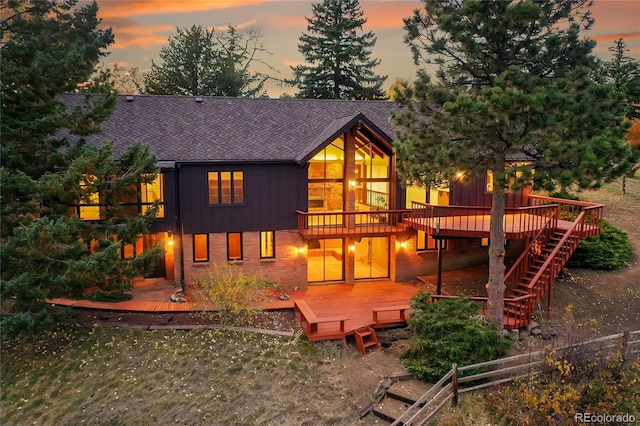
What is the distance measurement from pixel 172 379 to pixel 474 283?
1251cm

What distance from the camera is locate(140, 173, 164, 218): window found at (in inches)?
692

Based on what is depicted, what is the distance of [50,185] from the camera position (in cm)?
1214

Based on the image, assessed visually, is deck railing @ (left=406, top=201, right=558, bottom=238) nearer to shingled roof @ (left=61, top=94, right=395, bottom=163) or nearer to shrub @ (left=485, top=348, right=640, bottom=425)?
shingled roof @ (left=61, top=94, right=395, bottom=163)

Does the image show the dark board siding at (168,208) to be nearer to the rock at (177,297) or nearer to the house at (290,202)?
the house at (290,202)

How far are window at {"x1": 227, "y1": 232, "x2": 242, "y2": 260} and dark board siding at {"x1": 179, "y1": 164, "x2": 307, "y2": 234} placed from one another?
Answer: 0.34 metres

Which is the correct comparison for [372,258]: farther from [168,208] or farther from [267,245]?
[168,208]

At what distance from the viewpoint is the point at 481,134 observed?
11.9 meters

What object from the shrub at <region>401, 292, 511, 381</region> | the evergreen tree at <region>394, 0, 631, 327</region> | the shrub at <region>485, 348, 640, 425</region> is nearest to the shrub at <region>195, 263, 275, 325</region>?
the shrub at <region>401, 292, 511, 381</region>

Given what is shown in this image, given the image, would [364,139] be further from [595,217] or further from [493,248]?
[595,217]

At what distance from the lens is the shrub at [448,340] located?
39.1ft

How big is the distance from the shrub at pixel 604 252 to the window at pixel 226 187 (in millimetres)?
13992

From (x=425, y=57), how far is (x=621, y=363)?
937 centimetres

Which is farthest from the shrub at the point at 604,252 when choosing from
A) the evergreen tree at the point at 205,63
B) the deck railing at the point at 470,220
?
the evergreen tree at the point at 205,63

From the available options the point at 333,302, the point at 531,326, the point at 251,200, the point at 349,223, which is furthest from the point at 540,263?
the point at 251,200
